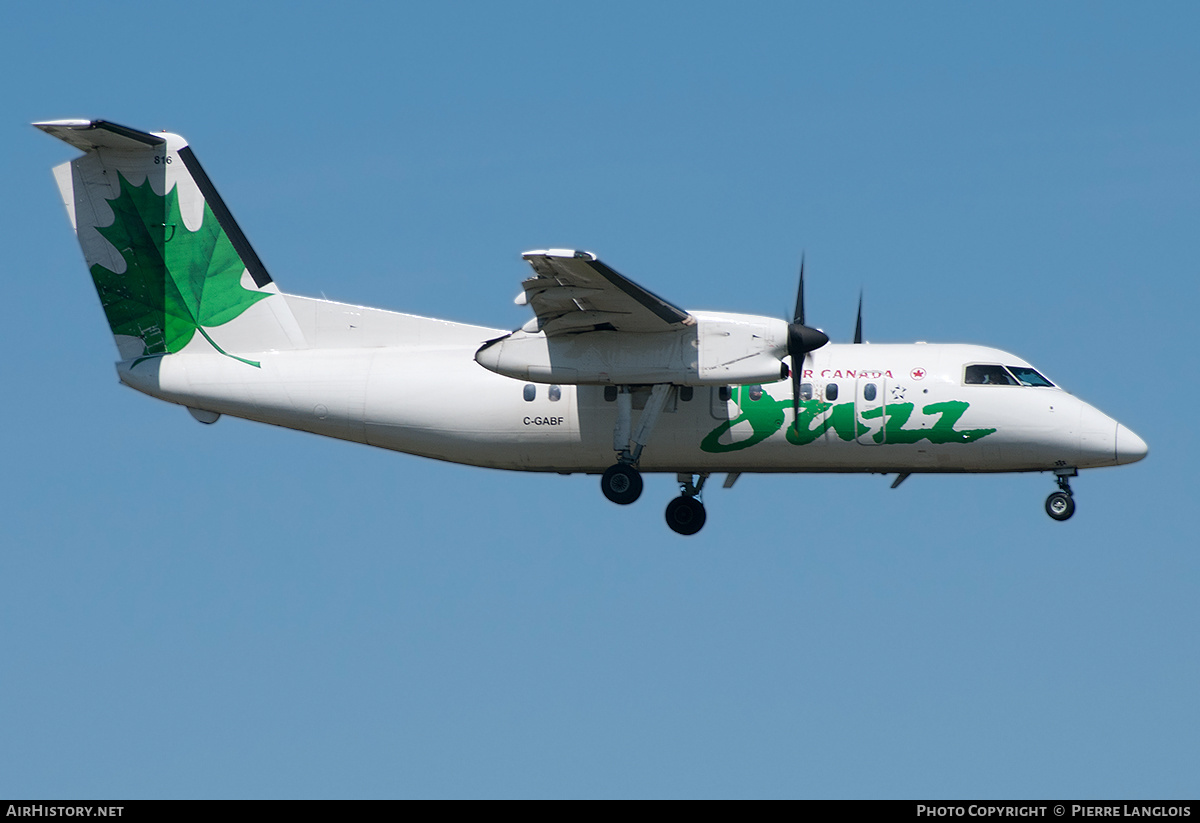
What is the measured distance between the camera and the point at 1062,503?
898 inches

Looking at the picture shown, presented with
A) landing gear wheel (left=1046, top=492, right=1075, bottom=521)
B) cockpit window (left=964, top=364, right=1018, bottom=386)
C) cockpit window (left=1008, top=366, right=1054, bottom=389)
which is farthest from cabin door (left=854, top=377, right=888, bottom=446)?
landing gear wheel (left=1046, top=492, right=1075, bottom=521)

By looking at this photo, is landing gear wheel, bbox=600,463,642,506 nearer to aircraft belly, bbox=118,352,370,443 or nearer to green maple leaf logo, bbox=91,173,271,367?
aircraft belly, bbox=118,352,370,443

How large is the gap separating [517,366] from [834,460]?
4942 millimetres

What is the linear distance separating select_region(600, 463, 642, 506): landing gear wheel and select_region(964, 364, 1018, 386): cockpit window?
5092 millimetres

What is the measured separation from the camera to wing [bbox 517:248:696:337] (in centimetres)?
2067

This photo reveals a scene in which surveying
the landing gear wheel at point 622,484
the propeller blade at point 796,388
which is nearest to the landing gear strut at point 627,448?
the landing gear wheel at point 622,484

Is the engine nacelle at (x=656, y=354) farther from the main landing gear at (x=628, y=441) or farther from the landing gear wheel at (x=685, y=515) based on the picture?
the landing gear wheel at (x=685, y=515)

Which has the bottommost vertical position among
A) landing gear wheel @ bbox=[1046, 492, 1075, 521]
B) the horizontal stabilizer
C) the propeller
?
landing gear wheel @ bbox=[1046, 492, 1075, 521]

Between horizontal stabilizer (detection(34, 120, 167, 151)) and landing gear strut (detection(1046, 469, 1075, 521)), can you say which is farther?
horizontal stabilizer (detection(34, 120, 167, 151))

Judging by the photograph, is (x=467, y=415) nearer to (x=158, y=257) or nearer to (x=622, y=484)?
(x=622, y=484)

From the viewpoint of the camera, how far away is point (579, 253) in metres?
19.8

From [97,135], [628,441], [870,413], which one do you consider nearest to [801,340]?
[870,413]

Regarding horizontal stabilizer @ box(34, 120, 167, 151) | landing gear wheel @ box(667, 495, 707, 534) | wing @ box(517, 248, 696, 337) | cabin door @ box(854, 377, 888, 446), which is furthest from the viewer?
landing gear wheel @ box(667, 495, 707, 534)

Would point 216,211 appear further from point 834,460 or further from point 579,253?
point 834,460
